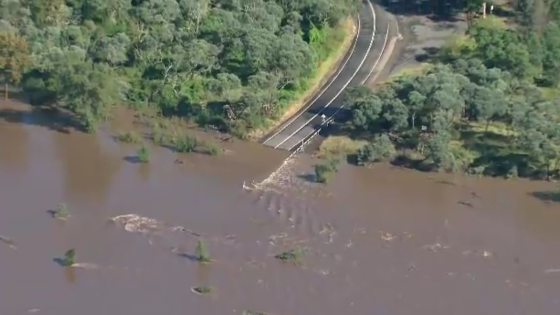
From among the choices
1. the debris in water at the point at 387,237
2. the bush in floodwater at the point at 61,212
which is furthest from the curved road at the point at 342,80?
the bush in floodwater at the point at 61,212

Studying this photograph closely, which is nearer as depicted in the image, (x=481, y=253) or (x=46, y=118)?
(x=481, y=253)

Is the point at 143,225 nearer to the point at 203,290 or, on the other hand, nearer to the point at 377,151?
the point at 203,290

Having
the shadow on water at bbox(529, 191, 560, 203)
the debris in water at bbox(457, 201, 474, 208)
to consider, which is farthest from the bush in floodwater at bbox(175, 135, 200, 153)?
the shadow on water at bbox(529, 191, 560, 203)

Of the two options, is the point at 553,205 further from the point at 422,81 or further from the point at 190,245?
the point at 190,245

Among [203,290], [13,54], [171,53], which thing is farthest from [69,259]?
[171,53]

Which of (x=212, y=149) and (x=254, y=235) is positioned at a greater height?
(x=212, y=149)

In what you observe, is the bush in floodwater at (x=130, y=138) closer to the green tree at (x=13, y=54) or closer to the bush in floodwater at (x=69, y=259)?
the green tree at (x=13, y=54)
